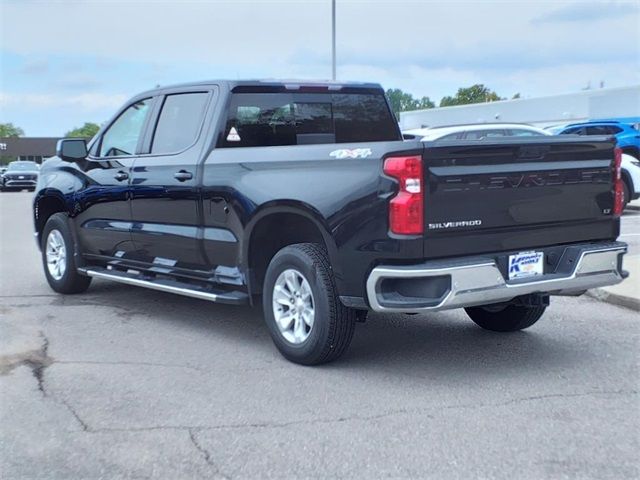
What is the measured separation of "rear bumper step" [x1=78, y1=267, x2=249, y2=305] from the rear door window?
1.23 m

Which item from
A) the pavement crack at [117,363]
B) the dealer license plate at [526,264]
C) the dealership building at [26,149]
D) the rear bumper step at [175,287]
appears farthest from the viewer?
the dealership building at [26,149]

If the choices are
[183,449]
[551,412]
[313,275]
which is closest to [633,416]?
[551,412]

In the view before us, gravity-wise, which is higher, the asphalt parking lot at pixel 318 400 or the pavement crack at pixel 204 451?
the pavement crack at pixel 204 451

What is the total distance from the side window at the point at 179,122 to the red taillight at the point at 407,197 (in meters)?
2.40

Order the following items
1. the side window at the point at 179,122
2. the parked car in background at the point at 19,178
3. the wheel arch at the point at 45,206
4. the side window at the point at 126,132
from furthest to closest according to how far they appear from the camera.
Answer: the parked car in background at the point at 19,178, the wheel arch at the point at 45,206, the side window at the point at 126,132, the side window at the point at 179,122

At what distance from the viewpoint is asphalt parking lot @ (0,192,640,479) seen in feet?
12.5

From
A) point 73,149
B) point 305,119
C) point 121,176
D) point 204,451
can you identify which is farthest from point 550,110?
point 204,451

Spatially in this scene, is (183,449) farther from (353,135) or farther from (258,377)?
(353,135)

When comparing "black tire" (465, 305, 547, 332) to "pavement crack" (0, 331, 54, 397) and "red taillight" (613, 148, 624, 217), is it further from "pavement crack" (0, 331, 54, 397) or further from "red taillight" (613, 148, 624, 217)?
"pavement crack" (0, 331, 54, 397)

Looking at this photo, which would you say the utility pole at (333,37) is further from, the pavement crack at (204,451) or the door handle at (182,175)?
the pavement crack at (204,451)

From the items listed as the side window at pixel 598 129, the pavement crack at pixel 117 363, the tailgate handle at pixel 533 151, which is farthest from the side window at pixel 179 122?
the side window at pixel 598 129

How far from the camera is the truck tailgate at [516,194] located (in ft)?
15.6

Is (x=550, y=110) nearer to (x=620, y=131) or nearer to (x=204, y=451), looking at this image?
(x=620, y=131)

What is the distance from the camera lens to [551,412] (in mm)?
4445
